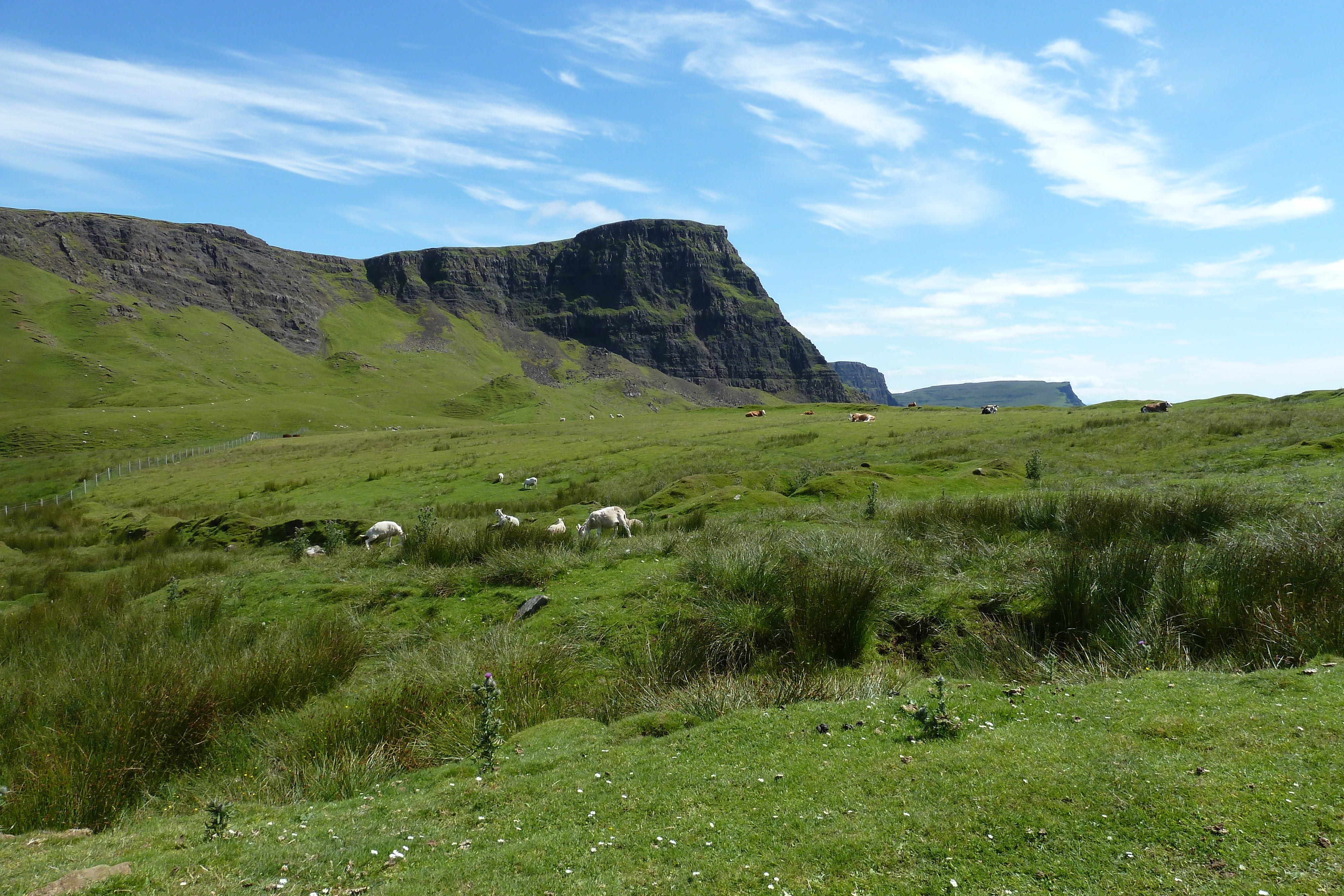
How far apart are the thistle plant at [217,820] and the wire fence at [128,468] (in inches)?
1637

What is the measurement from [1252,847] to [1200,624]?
15.5ft

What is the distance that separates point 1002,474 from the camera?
2103 cm

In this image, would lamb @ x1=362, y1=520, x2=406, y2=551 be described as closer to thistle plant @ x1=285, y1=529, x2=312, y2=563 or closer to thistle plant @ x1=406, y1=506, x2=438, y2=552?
thistle plant @ x1=285, y1=529, x2=312, y2=563

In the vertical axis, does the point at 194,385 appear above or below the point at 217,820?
above

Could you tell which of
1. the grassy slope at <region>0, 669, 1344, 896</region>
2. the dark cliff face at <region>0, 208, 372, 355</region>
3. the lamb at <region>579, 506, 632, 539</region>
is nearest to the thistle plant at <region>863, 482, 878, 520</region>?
the lamb at <region>579, 506, 632, 539</region>

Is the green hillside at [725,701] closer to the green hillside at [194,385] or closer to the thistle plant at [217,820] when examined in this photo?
the thistle plant at [217,820]

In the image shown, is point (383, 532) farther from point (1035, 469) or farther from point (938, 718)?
point (1035, 469)

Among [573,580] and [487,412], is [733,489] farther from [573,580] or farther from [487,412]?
[487,412]

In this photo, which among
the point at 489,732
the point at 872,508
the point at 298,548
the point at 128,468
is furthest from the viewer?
the point at 128,468

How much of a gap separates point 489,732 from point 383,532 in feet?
49.1

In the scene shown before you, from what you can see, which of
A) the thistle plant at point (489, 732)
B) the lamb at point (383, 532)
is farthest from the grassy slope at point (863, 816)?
the lamb at point (383, 532)

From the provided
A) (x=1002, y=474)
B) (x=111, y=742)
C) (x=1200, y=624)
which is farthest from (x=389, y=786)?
(x=1002, y=474)

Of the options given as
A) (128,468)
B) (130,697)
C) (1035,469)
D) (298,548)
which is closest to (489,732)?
(130,697)

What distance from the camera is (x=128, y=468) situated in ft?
173
